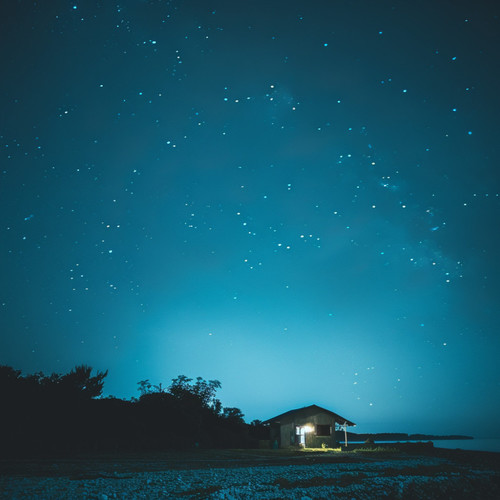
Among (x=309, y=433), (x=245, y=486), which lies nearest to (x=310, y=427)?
(x=309, y=433)

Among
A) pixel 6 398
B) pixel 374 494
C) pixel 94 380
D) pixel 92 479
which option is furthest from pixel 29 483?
pixel 94 380

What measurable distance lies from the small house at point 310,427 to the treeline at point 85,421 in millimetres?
4058

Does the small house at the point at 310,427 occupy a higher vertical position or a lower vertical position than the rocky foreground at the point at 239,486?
lower

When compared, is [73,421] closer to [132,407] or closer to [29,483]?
[132,407]

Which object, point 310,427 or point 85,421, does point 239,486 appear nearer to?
point 85,421

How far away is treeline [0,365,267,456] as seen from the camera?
19328 mm

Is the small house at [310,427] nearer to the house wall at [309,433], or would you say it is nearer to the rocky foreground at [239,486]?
the house wall at [309,433]

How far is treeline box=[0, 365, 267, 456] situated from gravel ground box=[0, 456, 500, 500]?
39.1 feet

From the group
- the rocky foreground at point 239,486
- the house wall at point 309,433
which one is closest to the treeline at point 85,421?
the house wall at point 309,433

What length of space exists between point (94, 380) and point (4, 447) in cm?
1150

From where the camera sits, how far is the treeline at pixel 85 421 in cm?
1933

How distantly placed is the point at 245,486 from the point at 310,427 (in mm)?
26337

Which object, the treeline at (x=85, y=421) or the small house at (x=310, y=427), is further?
the small house at (x=310, y=427)

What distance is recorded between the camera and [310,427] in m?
31.3
